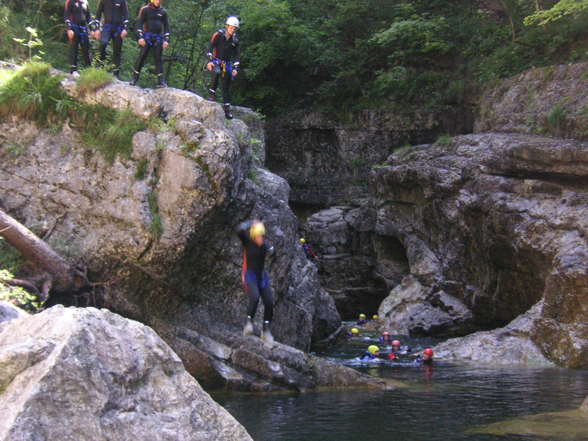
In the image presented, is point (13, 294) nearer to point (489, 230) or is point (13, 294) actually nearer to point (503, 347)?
point (503, 347)

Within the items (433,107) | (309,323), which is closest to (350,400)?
(309,323)

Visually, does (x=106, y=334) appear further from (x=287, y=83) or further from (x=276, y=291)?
(x=287, y=83)

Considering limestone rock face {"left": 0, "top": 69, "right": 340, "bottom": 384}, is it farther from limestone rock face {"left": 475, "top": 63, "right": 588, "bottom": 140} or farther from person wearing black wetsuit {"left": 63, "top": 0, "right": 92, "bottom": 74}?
limestone rock face {"left": 475, "top": 63, "right": 588, "bottom": 140}

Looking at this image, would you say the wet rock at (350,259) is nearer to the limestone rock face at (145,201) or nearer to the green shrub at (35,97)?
the limestone rock face at (145,201)

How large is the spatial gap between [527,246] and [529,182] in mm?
1971

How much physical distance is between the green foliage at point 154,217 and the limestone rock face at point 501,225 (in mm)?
9072

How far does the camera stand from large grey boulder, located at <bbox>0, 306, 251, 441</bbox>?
11.7ft

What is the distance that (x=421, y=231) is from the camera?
2409 centimetres

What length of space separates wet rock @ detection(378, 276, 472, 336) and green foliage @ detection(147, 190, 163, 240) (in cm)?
1200

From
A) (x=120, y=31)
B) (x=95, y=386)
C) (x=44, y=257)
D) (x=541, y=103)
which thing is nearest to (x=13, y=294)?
(x=44, y=257)

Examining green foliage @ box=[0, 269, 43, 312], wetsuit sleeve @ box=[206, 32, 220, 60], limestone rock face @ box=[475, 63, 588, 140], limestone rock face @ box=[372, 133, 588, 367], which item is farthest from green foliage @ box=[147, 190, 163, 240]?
limestone rock face @ box=[475, 63, 588, 140]

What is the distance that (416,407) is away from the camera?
9.27m

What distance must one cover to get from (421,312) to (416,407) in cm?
1272

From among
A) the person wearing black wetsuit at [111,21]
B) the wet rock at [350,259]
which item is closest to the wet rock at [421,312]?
the wet rock at [350,259]
